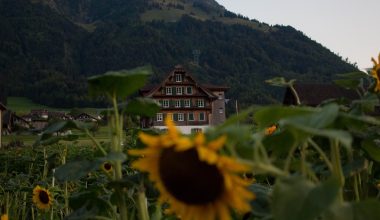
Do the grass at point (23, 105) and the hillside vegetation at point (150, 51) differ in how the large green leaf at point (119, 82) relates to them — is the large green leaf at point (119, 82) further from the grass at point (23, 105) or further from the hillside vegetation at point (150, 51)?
the hillside vegetation at point (150, 51)

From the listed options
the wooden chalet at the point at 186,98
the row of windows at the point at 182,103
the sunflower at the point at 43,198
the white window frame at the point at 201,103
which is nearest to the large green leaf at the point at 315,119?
the sunflower at the point at 43,198

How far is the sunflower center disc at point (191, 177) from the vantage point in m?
0.55

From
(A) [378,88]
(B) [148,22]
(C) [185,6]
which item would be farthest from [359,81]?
(C) [185,6]

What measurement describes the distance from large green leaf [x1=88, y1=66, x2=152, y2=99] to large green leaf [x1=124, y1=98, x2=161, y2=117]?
23mm

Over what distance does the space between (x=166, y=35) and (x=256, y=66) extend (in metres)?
28.9

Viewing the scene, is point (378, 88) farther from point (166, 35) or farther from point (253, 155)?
point (166, 35)

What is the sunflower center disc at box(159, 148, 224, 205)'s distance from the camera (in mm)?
553

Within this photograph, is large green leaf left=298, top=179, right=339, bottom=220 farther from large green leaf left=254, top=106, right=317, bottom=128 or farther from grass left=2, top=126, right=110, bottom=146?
grass left=2, top=126, right=110, bottom=146

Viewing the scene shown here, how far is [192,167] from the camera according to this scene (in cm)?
56

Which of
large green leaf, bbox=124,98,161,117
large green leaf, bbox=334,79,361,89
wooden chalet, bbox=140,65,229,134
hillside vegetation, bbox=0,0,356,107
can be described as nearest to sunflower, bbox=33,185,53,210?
large green leaf, bbox=124,98,161,117

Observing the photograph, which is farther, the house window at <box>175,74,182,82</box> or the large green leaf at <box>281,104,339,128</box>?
the house window at <box>175,74,182,82</box>

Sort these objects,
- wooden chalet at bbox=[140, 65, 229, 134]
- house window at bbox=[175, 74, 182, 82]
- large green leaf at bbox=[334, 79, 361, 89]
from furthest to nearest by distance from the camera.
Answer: house window at bbox=[175, 74, 182, 82]
wooden chalet at bbox=[140, 65, 229, 134]
large green leaf at bbox=[334, 79, 361, 89]

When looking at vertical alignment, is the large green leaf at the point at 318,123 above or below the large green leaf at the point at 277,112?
below

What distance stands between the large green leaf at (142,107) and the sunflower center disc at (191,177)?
14.0 inches
